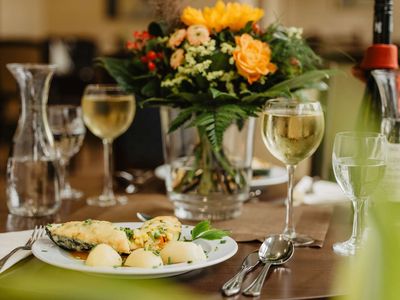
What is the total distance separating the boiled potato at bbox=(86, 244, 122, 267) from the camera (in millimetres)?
825

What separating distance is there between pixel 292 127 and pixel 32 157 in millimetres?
573

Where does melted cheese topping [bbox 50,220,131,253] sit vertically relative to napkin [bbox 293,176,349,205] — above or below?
above

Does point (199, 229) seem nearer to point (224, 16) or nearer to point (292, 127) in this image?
point (292, 127)

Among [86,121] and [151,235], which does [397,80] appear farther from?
[86,121]

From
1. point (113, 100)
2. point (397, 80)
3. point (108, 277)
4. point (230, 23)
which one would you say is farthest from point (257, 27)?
point (108, 277)

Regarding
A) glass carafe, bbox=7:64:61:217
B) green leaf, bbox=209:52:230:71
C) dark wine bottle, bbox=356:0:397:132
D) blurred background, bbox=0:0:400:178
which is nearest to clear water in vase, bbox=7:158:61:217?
glass carafe, bbox=7:64:61:217

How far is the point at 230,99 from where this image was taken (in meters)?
1.22

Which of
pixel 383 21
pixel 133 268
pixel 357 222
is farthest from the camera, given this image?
pixel 383 21

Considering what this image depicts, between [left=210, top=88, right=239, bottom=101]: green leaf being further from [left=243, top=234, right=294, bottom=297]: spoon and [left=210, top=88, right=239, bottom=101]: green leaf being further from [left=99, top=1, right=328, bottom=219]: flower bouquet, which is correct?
[left=243, top=234, right=294, bottom=297]: spoon

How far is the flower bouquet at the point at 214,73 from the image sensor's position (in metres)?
1.20

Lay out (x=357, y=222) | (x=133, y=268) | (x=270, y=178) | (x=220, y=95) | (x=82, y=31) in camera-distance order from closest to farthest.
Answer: (x=133, y=268) < (x=357, y=222) < (x=220, y=95) < (x=270, y=178) < (x=82, y=31)

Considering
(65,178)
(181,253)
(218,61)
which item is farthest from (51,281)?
(65,178)

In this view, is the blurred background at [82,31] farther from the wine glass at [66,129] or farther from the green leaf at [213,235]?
the green leaf at [213,235]

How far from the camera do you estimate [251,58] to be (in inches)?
47.1
